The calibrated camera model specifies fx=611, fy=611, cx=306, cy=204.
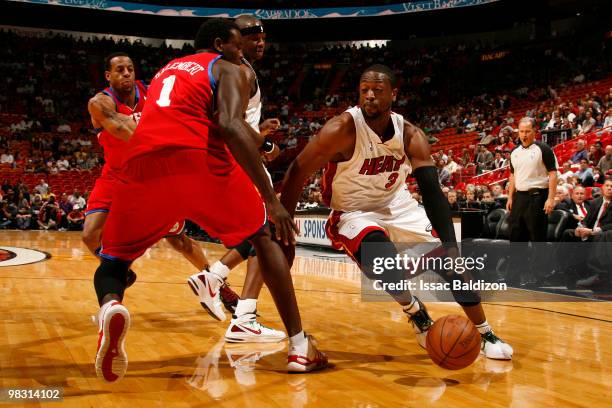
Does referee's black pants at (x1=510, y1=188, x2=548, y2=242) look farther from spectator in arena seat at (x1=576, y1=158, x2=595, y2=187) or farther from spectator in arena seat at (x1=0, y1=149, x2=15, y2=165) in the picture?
spectator in arena seat at (x1=0, y1=149, x2=15, y2=165)

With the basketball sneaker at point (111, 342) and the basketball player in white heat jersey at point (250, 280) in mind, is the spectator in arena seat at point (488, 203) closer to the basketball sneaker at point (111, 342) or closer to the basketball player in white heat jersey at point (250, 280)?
the basketball player in white heat jersey at point (250, 280)

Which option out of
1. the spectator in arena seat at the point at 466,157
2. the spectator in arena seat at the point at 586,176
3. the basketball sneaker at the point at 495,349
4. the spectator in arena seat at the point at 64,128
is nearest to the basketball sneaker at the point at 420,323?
the basketball sneaker at the point at 495,349

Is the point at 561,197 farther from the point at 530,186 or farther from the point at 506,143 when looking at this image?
the point at 506,143

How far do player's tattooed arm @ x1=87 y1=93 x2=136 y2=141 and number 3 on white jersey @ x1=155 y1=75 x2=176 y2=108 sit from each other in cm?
98

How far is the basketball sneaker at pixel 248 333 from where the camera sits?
12.0 feet

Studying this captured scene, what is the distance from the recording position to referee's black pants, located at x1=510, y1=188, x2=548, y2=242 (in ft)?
21.4

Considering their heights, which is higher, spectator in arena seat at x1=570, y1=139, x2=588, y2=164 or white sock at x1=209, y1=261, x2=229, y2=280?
spectator in arena seat at x1=570, y1=139, x2=588, y2=164

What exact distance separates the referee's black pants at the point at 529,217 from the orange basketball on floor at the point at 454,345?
3.95 meters

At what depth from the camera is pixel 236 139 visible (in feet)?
8.39

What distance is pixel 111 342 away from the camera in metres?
2.48

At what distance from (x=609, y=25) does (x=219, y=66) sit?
80.3 feet

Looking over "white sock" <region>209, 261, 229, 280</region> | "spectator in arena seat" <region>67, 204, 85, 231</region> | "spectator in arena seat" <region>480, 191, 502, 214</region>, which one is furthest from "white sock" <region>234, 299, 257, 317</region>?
"spectator in arena seat" <region>67, 204, 85, 231</region>

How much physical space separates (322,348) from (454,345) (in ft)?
3.07

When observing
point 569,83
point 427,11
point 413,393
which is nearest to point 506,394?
point 413,393
